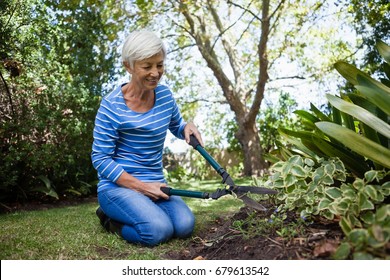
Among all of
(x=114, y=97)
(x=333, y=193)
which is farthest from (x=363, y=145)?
(x=114, y=97)

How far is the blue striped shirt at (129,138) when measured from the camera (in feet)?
8.87

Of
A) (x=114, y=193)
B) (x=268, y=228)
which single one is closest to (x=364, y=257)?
(x=268, y=228)

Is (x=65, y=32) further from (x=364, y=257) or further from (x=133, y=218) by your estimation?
(x=364, y=257)

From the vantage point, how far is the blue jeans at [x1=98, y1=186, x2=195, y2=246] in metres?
2.52

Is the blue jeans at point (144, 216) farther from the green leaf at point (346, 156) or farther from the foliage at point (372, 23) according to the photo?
the foliage at point (372, 23)

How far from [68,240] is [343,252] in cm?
176

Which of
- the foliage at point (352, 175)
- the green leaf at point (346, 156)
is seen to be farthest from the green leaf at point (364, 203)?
the green leaf at point (346, 156)

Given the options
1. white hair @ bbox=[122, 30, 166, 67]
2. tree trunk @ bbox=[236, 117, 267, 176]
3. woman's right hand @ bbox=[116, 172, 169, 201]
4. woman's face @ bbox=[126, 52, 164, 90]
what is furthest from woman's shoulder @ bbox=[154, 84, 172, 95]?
tree trunk @ bbox=[236, 117, 267, 176]

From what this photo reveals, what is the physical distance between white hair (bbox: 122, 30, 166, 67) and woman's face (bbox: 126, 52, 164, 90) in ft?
0.12

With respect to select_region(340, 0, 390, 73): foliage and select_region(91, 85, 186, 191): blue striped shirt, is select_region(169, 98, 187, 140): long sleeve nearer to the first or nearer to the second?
select_region(91, 85, 186, 191): blue striped shirt

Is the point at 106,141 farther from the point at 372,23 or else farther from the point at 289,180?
the point at 372,23
